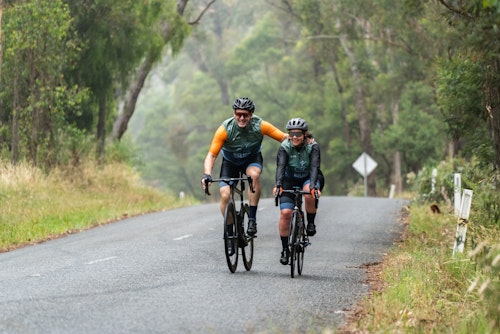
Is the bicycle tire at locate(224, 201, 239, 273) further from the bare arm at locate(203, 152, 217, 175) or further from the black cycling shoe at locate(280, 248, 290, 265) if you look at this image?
the black cycling shoe at locate(280, 248, 290, 265)

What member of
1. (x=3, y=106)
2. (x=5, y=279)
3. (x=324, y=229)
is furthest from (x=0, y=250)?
(x=3, y=106)

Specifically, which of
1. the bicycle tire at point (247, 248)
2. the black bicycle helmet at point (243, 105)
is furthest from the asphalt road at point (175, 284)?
the black bicycle helmet at point (243, 105)

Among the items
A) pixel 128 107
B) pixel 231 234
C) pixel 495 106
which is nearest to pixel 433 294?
pixel 231 234

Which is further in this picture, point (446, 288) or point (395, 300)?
point (446, 288)

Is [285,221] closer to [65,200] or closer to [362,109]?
[65,200]

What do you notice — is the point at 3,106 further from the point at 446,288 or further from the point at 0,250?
the point at 446,288

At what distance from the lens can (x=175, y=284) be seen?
10648mm

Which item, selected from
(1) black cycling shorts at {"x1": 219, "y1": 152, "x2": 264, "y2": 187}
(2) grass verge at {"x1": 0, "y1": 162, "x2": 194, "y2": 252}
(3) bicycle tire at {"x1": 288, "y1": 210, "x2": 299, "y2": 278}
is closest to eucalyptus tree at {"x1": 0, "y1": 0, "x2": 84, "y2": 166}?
(2) grass verge at {"x1": 0, "y1": 162, "x2": 194, "y2": 252}

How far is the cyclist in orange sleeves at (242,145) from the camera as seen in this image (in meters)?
11.7

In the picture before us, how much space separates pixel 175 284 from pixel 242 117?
2334mm

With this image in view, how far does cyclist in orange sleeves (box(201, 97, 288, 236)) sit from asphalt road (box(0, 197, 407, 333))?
3.34 feet

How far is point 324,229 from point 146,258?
665cm

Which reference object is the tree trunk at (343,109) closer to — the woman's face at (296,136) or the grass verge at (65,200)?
the grass verge at (65,200)

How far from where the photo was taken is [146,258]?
1361 cm
